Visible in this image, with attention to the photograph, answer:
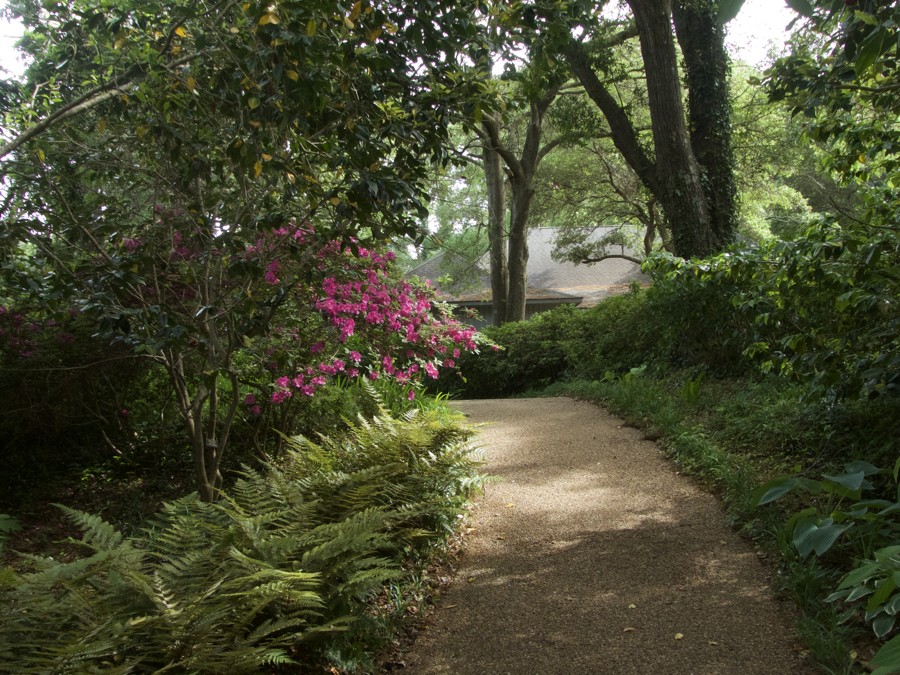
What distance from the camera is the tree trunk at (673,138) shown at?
28.5 ft

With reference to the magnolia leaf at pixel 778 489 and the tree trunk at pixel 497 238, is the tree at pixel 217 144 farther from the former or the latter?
the tree trunk at pixel 497 238

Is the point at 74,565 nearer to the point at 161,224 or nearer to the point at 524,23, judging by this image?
the point at 161,224

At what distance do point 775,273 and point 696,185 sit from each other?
209 inches

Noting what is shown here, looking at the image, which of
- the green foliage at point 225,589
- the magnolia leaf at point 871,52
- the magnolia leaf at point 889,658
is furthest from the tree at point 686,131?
the magnolia leaf at point 871,52

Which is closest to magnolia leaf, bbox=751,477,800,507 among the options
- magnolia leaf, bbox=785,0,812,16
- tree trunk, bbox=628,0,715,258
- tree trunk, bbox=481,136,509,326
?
magnolia leaf, bbox=785,0,812,16

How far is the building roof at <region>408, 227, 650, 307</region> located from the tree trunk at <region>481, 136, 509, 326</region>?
5.75 m

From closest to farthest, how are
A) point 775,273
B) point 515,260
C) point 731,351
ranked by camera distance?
point 775,273
point 731,351
point 515,260

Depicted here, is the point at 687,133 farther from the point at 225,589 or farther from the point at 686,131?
the point at 225,589

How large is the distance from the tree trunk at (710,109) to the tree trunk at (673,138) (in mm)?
402

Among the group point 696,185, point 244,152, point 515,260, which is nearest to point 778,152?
point 515,260

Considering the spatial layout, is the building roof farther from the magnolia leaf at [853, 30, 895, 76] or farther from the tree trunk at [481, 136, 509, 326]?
the magnolia leaf at [853, 30, 895, 76]

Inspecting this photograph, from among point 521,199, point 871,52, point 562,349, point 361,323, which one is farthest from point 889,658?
point 521,199

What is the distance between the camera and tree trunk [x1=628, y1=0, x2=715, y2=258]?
8.70 metres

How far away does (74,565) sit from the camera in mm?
2377
